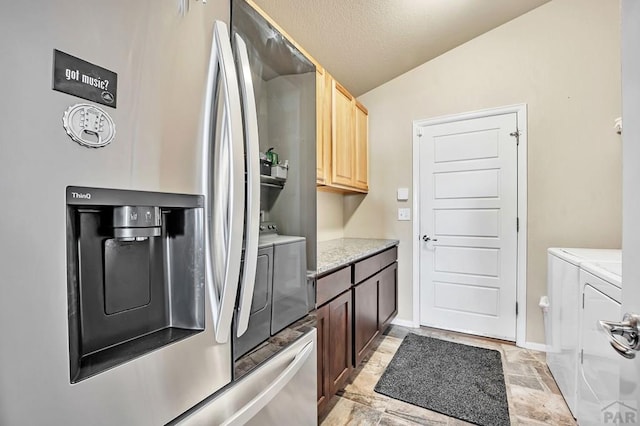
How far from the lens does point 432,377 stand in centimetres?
212

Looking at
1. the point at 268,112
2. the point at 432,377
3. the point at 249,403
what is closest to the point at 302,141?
the point at 268,112

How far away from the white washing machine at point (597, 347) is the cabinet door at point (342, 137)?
1.68m

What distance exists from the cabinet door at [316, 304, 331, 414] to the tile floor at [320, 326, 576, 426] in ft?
0.79

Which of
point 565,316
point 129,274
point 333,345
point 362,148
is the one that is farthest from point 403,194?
point 129,274

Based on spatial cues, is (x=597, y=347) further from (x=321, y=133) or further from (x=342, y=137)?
(x=342, y=137)

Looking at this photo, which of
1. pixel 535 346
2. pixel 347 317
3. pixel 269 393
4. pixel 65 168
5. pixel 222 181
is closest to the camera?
pixel 65 168

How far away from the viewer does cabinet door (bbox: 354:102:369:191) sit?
293cm

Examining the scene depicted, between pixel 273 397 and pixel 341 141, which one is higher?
pixel 341 141

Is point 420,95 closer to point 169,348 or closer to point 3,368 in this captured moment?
point 169,348

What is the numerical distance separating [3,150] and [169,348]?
1.44ft

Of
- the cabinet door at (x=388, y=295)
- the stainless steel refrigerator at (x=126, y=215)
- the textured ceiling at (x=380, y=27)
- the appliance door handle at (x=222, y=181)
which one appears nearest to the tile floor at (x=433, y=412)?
the cabinet door at (x=388, y=295)

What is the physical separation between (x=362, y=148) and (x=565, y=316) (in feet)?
6.92

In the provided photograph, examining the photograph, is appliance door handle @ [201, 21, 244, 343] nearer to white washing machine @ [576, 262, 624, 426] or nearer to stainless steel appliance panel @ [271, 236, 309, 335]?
stainless steel appliance panel @ [271, 236, 309, 335]

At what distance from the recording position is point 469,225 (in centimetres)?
283
